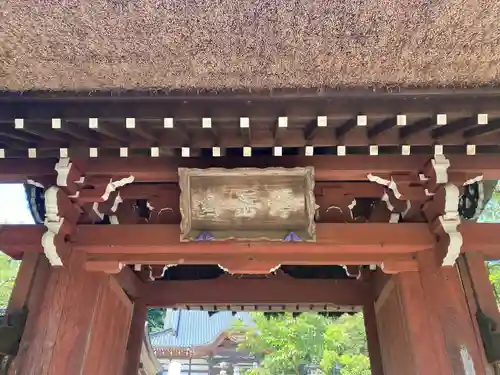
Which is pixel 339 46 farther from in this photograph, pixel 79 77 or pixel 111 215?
pixel 111 215

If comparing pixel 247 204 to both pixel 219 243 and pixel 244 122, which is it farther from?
pixel 244 122

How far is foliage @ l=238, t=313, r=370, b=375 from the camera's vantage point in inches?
423

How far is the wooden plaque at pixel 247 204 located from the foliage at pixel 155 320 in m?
15.0

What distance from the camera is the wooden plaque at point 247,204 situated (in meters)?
3.42

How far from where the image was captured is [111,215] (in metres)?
4.02

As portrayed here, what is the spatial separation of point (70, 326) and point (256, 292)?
7.41 feet

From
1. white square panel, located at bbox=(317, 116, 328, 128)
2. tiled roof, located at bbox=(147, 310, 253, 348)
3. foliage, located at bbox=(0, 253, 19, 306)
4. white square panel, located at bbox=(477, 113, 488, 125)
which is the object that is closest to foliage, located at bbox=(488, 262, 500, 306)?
white square panel, located at bbox=(477, 113, 488, 125)

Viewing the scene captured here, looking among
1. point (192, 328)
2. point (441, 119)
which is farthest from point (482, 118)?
point (192, 328)

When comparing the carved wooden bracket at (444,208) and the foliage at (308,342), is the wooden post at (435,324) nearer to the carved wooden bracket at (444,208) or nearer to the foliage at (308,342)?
the carved wooden bracket at (444,208)

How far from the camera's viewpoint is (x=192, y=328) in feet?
57.1

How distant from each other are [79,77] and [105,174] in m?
0.93

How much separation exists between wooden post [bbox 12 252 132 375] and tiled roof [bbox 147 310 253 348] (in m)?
11.6

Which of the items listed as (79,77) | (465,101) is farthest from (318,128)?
(79,77)

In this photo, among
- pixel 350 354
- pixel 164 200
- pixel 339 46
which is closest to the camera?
pixel 339 46
